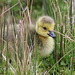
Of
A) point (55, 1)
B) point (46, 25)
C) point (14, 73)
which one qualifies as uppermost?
point (55, 1)

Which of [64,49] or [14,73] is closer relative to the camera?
[14,73]

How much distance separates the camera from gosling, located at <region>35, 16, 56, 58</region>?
2.11 metres

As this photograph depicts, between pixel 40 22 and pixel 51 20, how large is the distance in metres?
0.15

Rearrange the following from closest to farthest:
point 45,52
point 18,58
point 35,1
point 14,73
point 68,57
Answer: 1. point 18,58
2. point 14,73
3. point 68,57
4. point 45,52
5. point 35,1

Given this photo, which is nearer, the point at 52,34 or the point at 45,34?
the point at 52,34

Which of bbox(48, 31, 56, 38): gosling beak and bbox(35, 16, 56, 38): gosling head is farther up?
bbox(35, 16, 56, 38): gosling head

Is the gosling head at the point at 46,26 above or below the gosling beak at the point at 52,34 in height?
above

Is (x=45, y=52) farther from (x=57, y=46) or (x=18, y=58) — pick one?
(x=18, y=58)

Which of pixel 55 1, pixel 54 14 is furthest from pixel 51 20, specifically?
pixel 55 1

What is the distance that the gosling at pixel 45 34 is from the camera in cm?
211

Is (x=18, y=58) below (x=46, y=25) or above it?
below

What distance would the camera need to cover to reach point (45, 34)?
87.2 inches

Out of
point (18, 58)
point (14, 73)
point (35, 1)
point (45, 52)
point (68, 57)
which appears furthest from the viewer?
point (35, 1)

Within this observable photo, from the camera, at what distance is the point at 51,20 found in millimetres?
2109
